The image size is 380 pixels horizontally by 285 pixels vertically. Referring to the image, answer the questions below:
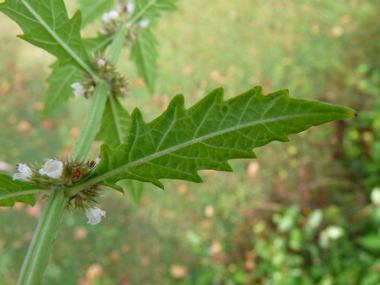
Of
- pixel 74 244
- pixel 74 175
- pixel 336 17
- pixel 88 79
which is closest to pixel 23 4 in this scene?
pixel 88 79

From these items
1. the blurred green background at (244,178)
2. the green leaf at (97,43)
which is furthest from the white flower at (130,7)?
the blurred green background at (244,178)

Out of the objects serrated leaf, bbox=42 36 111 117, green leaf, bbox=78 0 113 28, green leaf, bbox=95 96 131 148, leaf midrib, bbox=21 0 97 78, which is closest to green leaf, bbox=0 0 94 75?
leaf midrib, bbox=21 0 97 78

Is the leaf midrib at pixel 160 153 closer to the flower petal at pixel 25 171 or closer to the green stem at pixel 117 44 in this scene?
the flower petal at pixel 25 171

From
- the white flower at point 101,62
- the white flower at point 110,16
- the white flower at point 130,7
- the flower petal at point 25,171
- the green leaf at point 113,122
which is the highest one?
the white flower at point 130,7

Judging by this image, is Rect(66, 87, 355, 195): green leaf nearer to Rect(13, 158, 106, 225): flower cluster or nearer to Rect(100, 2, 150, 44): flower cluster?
Rect(13, 158, 106, 225): flower cluster

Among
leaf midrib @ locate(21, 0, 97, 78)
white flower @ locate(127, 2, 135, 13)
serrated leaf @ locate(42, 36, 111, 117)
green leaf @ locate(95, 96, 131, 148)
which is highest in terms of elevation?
white flower @ locate(127, 2, 135, 13)

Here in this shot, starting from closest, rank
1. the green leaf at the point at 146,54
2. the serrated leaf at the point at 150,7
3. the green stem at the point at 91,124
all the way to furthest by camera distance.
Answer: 1. the green stem at the point at 91,124
2. the serrated leaf at the point at 150,7
3. the green leaf at the point at 146,54

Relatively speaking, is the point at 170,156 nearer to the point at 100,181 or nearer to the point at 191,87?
the point at 100,181
